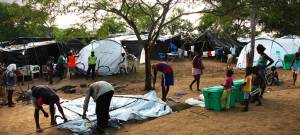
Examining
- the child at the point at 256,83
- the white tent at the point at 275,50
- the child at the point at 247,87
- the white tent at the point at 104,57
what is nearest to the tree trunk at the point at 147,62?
the child at the point at 256,83

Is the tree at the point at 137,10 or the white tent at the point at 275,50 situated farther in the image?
the white tent at the point at 275,50

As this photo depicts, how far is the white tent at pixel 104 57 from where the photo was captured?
2033 centimetres

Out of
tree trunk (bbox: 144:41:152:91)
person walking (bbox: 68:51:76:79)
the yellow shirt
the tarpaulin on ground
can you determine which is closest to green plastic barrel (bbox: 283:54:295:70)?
tree trunk (bbox: 144:41:152:91)

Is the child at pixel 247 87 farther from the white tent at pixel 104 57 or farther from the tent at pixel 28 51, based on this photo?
the tent at pixel 28 51

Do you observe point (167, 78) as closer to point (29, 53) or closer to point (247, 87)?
point (247, 87)

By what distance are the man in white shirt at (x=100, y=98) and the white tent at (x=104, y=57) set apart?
11579mm

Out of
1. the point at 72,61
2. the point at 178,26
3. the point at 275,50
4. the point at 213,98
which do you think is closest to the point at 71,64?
the point at 72,61

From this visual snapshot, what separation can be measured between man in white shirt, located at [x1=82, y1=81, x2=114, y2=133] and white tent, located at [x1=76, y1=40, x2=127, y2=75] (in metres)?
11.6

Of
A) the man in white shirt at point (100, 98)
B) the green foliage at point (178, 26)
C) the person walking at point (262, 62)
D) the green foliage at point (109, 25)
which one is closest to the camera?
the man in white shirt at point (100, 98)

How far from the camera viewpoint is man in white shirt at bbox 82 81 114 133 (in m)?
8.48

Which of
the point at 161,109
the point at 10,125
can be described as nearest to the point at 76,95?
the point at 10,125

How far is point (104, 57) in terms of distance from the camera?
20.6 m

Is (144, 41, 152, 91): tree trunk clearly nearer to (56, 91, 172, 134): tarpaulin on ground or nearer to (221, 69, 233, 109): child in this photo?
(56, 91, 172, 134): tarpaulin on ground

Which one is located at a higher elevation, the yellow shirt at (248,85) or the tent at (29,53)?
the tent at (29,53)
